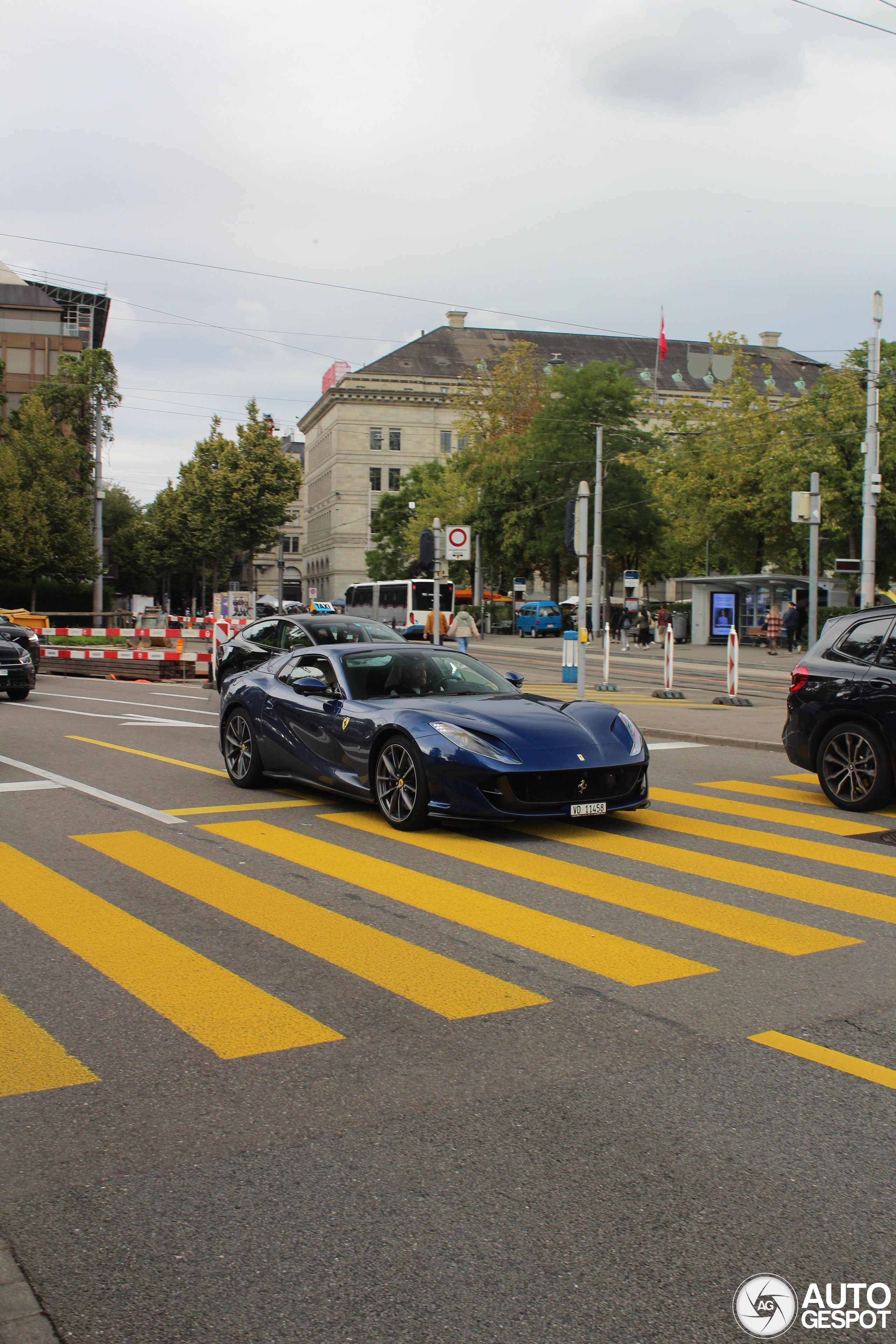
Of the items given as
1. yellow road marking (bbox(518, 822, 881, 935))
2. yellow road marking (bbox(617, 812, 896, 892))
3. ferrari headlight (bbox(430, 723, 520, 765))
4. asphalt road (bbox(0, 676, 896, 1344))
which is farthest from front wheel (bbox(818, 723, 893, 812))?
ferrari headlight (bbox(430, 723, 520, 765))

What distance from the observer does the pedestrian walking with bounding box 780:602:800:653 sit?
43.1 m

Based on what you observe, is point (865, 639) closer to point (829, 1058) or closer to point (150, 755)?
point (829, 1058)

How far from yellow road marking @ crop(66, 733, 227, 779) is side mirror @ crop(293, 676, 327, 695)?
2028mm

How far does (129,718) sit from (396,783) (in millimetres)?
9448

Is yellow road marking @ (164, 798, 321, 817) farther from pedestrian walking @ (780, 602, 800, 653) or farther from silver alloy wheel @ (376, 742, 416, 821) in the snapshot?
pedestrian walking @ (780, 602, 800, 653)

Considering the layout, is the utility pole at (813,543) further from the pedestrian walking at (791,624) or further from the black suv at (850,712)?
the pedestrian walking at (791,624)

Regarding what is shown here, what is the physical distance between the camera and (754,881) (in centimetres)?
711

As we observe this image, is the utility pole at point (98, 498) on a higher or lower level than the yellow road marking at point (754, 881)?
higher

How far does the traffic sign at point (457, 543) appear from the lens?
22.2 m

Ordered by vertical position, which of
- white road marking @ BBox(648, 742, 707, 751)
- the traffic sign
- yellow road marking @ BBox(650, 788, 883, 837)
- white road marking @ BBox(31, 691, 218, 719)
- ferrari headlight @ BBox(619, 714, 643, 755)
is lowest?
white road marking @ BBox(31, 691, 218, 719)

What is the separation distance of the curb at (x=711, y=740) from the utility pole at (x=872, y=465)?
650 inches

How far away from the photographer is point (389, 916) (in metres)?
6.12

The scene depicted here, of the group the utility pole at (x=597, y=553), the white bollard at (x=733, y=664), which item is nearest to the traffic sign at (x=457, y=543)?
the white bollard at (x=733, y=664)

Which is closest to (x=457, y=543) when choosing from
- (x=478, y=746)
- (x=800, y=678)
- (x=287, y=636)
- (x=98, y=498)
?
(x=287, y=636)
